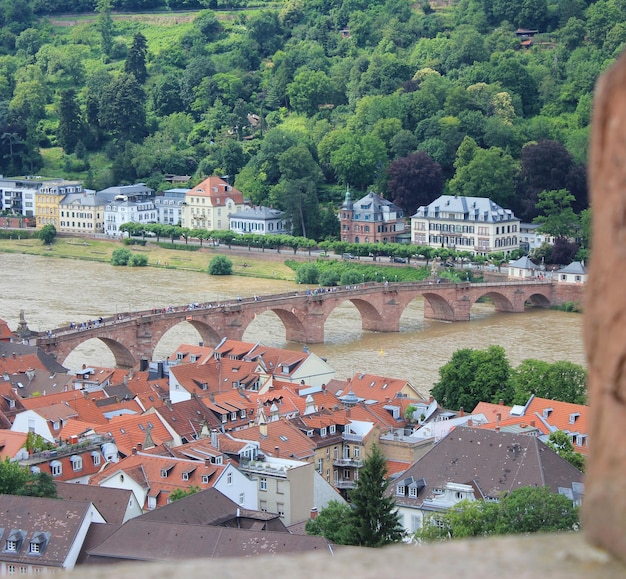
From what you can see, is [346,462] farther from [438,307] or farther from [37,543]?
[438,307]

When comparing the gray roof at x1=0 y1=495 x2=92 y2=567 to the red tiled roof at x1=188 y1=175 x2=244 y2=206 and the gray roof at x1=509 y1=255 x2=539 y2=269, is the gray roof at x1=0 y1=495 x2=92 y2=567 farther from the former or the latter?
the red tiled roof at x1=188 y1=175 x2=244 y2=206

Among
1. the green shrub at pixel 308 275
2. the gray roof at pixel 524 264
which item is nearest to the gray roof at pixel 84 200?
the green shrub at pixel 308 275

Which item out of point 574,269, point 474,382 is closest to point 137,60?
point 574,269

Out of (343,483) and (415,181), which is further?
(415,181)

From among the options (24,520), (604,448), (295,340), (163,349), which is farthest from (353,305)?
(604,448)

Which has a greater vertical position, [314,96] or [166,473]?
[314,96]

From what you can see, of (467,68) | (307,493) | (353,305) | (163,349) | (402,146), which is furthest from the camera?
(467,68)

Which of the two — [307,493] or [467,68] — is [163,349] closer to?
[307,493]
